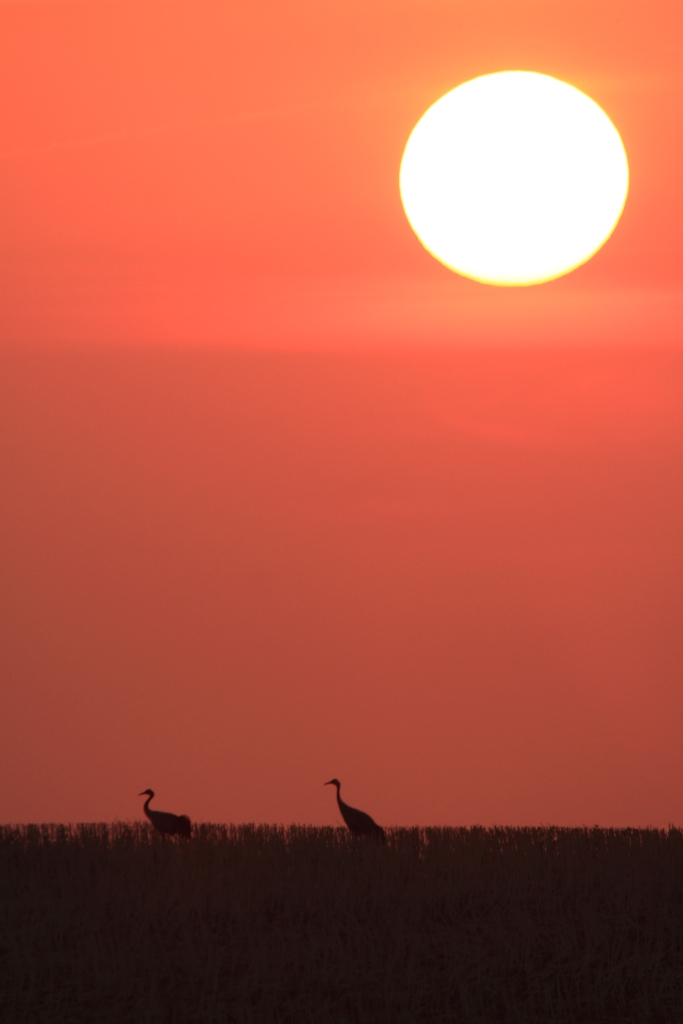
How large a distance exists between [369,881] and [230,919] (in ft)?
6.86

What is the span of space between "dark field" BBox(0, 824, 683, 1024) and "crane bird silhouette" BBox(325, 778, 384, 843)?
1.66 meters

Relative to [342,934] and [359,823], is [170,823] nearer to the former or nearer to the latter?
[359,823]

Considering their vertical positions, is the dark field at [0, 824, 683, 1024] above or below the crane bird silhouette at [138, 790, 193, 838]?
below

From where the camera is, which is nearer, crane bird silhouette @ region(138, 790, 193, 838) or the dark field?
the dark field

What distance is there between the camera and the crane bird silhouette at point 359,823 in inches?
691

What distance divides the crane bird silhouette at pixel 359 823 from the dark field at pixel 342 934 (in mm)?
1656

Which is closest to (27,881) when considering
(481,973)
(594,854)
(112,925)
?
(112,925)

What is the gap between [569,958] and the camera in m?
11.1

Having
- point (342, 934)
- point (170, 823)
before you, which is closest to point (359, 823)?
point (170, 823)

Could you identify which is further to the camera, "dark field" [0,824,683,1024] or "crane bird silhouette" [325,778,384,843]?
"crane bird silhouette" [325,778,384,843]

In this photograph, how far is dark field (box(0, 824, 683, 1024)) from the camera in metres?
10.2

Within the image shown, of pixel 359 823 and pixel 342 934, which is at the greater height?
pixel 359 823

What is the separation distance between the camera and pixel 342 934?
11695 mm

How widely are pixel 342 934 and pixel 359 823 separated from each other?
6207 mm
